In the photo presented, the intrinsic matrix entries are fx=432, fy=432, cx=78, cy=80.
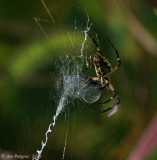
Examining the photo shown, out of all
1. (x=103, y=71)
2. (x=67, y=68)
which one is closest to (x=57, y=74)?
(x=67, y=68)

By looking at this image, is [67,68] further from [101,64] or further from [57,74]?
[101,64]

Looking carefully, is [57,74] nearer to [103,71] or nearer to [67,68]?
[67,68]

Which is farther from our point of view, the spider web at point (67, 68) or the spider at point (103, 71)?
the spider web at point (67, 68)

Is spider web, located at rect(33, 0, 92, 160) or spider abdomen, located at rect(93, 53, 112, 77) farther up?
spider abdomen, located at rect(93, 53, 112, 77)

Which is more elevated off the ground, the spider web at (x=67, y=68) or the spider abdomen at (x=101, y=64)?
the spider abdomen at (x=101, y=64)

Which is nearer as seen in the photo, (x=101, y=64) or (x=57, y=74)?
(x=101, y=64)

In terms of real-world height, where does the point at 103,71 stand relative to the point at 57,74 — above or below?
above

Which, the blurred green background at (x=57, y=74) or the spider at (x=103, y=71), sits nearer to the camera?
the spider at (x=103, y=71)

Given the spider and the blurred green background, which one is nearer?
the spider

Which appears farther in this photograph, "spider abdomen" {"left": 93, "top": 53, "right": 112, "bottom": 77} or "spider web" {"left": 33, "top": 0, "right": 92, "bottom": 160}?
"spider web" {"left": 33, "top": 0, "right": 92, "bottom": 160}
